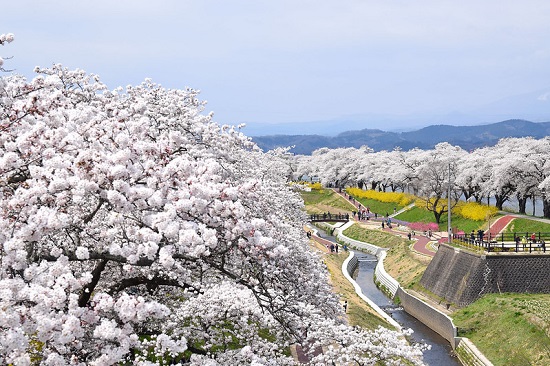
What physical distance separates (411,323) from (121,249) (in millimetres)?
33757

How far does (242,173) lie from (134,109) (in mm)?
4573

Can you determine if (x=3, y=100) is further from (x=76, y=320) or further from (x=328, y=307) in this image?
(x=328, y=307)

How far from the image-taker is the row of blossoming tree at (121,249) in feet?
26.2

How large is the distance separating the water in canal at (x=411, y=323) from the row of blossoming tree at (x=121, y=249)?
28.1 ft

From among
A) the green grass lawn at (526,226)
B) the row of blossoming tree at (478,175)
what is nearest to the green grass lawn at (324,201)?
the row of blossoming tree at (478,175)

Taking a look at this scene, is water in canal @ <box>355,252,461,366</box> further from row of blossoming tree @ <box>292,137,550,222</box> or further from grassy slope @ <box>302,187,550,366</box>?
row of blossoming tree @ <box>292,137,550,222</box>

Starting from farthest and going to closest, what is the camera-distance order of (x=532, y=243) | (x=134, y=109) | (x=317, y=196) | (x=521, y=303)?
(x=317, y=196)
(x=532, y=243)
(x=521, y=303)
(x=134, y=109)

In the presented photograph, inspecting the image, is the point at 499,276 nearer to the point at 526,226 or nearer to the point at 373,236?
the point at 526,226

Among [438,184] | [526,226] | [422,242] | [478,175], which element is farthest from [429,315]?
[438,184]

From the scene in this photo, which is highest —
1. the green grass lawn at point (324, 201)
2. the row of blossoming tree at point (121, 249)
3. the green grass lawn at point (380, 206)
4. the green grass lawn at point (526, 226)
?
the row of blossoming tree at point (121, 249)

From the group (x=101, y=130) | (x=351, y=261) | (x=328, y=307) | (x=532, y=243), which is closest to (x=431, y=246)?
(x=351, y=261)

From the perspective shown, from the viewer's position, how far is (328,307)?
1438 cm

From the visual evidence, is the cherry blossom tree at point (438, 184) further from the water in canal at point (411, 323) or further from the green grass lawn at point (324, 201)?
the green grass lawn at point (324, 201)

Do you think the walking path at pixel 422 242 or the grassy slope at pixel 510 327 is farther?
the walking path at pixel 422 242
